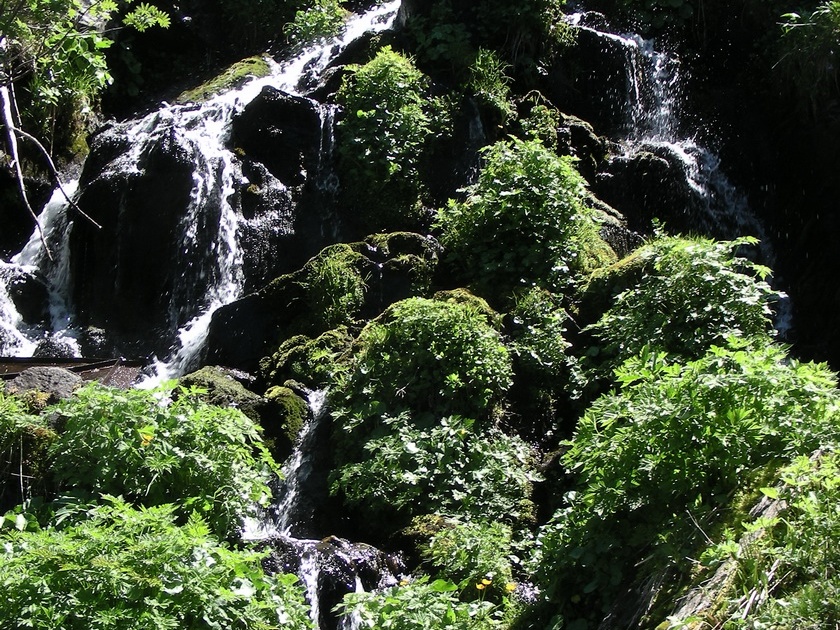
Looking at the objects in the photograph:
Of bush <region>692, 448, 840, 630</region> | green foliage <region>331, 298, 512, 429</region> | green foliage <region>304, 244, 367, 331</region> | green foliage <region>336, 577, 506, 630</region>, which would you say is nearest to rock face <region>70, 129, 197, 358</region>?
green foliage <region>304, 244, 367, 331</region>

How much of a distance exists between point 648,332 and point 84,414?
432cm

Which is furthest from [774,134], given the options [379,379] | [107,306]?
[107,306]

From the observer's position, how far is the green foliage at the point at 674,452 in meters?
4.86

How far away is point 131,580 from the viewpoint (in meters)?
4.52

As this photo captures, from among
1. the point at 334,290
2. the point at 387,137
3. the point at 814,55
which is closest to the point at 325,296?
the point at 334,290

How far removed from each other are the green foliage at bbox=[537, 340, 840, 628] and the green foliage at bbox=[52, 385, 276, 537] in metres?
2.08

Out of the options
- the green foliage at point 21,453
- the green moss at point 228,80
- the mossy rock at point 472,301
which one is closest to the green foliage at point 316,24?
the green moss at point 228,80

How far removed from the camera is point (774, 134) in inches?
511

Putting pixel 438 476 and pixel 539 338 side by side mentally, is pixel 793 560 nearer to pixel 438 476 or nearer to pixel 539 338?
pixel 438 476

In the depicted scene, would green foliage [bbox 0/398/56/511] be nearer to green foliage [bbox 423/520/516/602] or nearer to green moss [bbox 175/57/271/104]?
green foliage [bbox 423/520/516/602]

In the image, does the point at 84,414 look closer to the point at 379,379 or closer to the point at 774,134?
the point at 379,379

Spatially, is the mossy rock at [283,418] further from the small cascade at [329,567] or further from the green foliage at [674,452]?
the green foliage at [674,452]

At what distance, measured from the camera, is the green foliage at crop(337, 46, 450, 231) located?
1112 cm

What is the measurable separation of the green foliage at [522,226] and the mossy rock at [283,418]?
2205 mm
